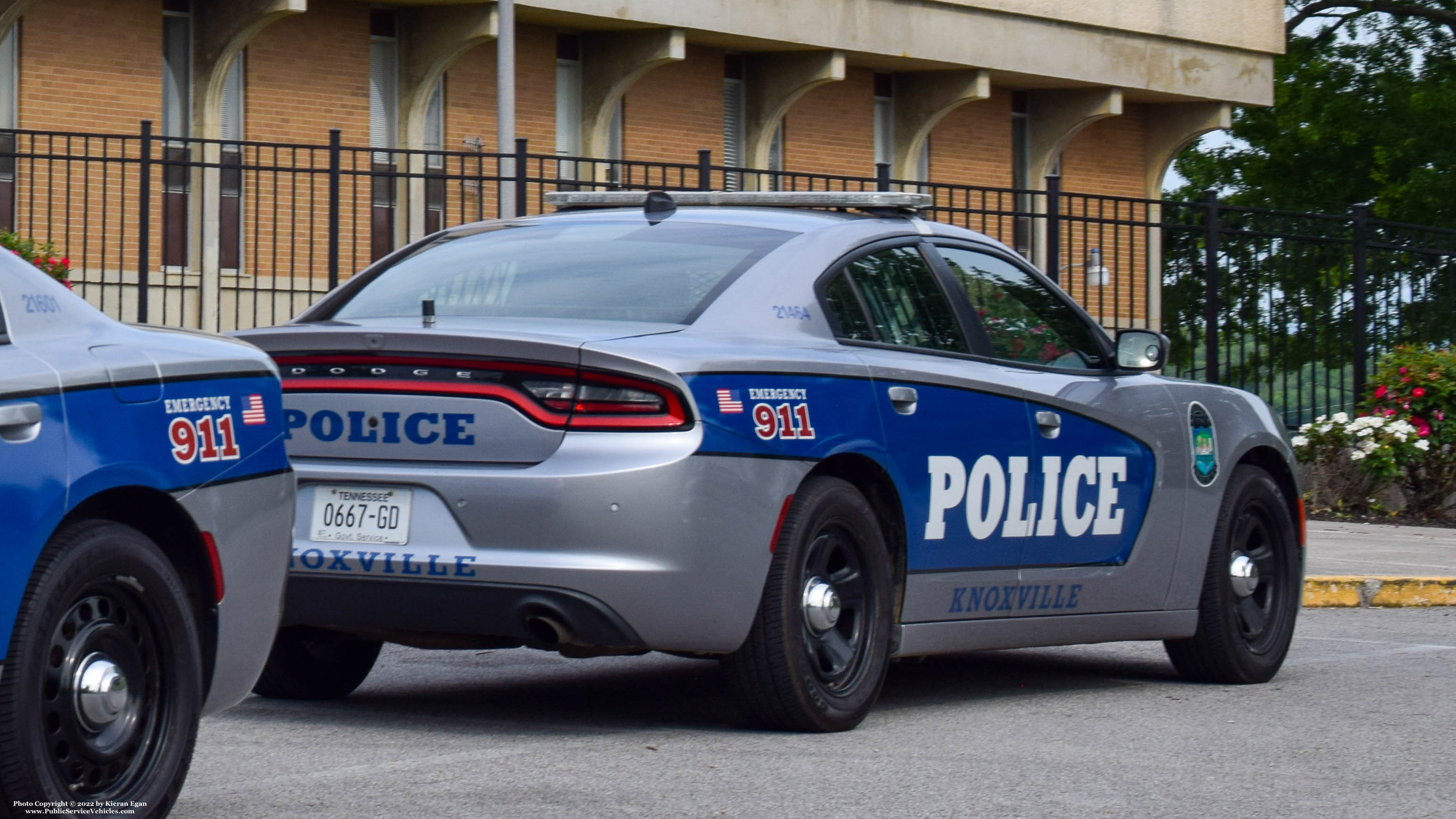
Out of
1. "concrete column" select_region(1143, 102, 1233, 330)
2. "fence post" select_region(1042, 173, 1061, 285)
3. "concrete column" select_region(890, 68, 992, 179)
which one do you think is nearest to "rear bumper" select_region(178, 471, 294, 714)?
"fence post" select_region(1042, 173, 1061, 285)

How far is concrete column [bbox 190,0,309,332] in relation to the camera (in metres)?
21.5

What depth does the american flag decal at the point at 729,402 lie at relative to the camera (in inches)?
235

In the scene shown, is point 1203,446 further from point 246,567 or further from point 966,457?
point 246,567

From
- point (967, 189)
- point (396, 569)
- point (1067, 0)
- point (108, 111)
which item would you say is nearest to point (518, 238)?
point (396, 569)

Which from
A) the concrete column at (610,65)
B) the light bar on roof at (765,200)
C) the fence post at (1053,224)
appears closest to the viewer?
the light bar on roof at (765,200)

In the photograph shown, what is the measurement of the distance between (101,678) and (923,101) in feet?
80.2

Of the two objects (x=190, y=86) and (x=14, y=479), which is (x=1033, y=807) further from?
(x=190, y=86)

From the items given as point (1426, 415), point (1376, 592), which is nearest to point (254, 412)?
point (1376, 592)

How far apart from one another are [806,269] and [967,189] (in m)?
10.6

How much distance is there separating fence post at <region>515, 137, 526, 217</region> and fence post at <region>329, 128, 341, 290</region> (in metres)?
1.23

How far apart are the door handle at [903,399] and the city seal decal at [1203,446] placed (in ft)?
5.62

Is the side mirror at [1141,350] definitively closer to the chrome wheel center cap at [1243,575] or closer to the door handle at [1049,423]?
the door handle at [1049,423]

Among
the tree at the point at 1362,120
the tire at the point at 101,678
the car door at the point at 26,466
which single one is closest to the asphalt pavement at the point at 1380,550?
the tire at the point at 101,678

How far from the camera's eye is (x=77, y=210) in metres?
19.7
